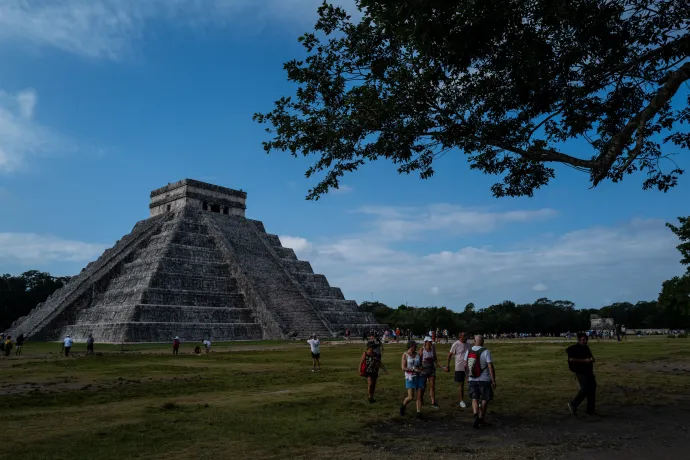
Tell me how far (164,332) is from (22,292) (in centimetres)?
4706

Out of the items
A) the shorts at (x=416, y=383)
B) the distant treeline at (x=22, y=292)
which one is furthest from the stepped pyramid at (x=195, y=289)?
the shorts at (x=416, y=383)

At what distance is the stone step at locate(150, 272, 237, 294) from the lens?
124ft

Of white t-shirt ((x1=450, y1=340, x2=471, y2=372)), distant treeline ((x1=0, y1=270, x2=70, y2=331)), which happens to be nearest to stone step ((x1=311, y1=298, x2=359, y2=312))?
white t-shirt ((x1=450, y1=340, x2=471, y2=372))

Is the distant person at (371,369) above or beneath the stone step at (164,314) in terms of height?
beneath

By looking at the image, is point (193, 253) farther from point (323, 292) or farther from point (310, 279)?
point (323, 292)

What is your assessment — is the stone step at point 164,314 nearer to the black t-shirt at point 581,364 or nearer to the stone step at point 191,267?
the stone step at point 191,267

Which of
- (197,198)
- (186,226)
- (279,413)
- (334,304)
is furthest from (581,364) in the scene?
(197,198)

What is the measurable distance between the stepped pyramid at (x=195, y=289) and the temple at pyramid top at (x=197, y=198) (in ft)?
0.35

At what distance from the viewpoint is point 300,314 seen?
41.4 metres

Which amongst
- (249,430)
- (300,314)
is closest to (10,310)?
(300,314)

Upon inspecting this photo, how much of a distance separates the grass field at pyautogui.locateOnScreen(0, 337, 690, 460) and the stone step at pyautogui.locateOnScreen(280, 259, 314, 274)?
1307 inches

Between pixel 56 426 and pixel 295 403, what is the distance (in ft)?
13.1

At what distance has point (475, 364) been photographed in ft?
26.5

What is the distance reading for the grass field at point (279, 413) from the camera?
6.75 m
